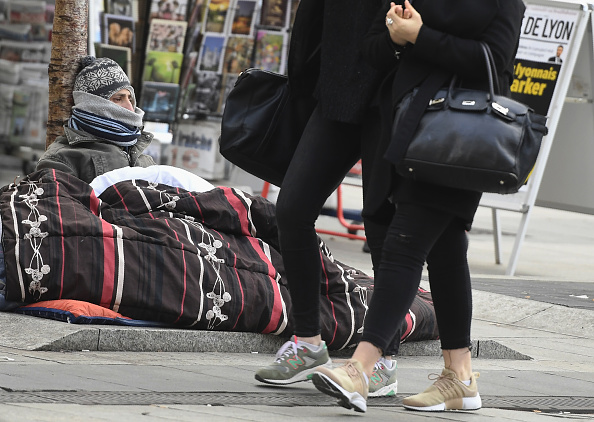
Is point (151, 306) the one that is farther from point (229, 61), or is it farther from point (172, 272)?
point (229, 61)

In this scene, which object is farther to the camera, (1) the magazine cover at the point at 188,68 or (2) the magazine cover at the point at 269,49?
(2) the magazine cover at the point at 269,49

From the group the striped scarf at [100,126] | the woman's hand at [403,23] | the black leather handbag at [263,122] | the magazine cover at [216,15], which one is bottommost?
the striped scarf at [100,126]

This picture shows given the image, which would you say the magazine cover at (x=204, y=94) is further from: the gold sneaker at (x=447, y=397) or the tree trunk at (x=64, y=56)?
the gold sneaker at (x=447, y=397)

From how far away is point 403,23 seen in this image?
338 cm

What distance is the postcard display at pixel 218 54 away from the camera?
9.48 m

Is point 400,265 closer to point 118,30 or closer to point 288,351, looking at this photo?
point 288,351

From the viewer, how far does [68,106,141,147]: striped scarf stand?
527 cm

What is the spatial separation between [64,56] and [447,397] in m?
2.94

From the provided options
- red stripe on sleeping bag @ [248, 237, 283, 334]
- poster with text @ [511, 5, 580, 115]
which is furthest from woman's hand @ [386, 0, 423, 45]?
poster with text @ [511, 5, 580, 115]

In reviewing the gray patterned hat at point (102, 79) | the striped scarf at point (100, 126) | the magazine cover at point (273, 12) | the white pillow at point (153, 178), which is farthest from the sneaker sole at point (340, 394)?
the magazine cover at point (273, 12)

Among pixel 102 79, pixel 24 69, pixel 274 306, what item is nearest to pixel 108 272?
pixel 274 306

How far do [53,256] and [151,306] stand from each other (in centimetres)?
43

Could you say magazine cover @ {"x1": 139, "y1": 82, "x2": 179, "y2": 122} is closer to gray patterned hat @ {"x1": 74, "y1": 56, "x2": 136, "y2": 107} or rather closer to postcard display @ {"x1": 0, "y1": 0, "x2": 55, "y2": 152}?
postcard display @ {"x1": 0, "y1": 0, "x2": 55, "y2": 152}

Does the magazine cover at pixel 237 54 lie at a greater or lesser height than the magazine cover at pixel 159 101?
greater
